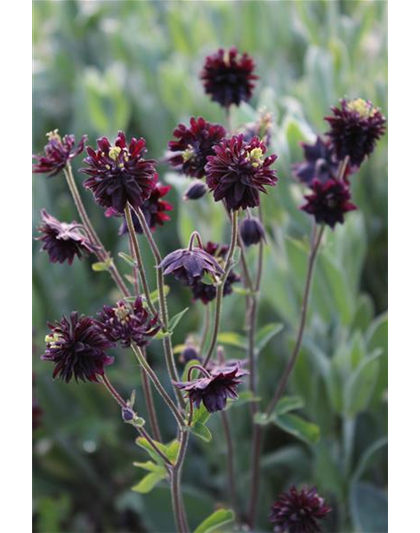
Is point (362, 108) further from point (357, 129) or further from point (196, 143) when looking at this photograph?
point (196, 143)

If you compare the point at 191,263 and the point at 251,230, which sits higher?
the point at 251,230

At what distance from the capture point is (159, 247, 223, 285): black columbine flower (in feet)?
2.84

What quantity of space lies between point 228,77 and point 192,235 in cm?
40

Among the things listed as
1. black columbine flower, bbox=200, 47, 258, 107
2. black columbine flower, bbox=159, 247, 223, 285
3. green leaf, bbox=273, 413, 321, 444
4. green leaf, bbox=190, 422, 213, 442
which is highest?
black columbine flower, bbox=200, 47, 258, 107

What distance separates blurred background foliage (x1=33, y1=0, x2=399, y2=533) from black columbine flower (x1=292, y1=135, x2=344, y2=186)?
0.10 metres

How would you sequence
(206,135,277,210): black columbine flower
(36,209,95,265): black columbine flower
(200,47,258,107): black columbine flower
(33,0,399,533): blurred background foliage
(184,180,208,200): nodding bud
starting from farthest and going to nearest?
(33,0,399,533): blurred background foliage → (200,47,258,107): black columbine flower → (184,180,208,200): nodding bud → (36,209,95,265): black columbine flower → (206,135,277,210): black columbine flower

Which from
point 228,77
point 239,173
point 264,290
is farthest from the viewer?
point 264,290

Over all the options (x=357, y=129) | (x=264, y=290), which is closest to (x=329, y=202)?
(x=357, y=129)

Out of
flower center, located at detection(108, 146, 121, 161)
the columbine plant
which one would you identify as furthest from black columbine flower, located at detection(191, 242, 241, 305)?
flower center, located at detection(108, 146, 121, 161)

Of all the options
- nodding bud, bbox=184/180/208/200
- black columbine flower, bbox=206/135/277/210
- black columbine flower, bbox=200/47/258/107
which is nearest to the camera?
black columbine flower, bbox=206/135/277/210

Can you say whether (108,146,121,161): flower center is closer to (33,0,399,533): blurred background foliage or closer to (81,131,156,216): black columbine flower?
(81,131,156,216): black columbine flower

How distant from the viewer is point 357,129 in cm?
107
